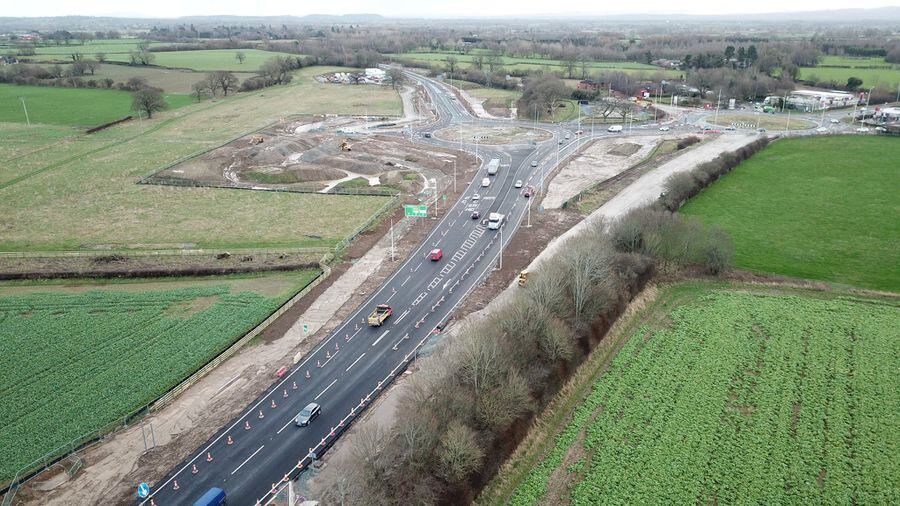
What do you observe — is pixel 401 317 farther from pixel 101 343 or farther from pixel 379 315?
pixel 101 343

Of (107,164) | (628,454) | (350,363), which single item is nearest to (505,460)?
(628,454)

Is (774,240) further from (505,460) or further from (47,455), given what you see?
(47,455)

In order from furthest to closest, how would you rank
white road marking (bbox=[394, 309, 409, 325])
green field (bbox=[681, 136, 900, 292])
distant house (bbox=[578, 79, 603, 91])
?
distant house (bbox=[578, 79, 603, 91]) < green field (bbox=[681, 136, 900, 292]) < white road marking (bbox=[394, 309, 409, 325])

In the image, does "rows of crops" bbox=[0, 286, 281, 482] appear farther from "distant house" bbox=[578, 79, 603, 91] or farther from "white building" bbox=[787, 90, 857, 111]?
"white building" bbox=[787, 90, 857, 111]

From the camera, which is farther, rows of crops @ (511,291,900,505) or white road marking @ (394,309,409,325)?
white road marking @ (394,309,409,325)

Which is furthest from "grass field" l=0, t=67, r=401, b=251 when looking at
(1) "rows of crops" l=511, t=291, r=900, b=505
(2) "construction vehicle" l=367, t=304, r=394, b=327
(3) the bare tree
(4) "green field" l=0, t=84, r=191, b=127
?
(1) "rows of crops" l=511, t=291, r=900, b=505

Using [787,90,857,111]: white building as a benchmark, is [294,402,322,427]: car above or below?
below

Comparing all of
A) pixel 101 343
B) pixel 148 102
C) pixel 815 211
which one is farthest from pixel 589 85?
pixel 101 343
